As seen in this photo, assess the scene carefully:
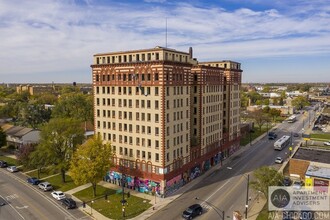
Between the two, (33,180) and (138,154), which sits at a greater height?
(138,154)

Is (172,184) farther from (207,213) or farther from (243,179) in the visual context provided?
(243,179)

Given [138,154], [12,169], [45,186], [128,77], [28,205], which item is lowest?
[28,205]

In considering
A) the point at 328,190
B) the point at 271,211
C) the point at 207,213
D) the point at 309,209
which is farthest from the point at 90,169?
the point at 328,190

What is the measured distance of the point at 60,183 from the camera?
65312 mm

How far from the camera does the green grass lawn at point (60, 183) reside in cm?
6239

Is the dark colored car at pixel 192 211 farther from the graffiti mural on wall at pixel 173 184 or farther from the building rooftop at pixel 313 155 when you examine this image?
the building rooftop at pixel 313 155

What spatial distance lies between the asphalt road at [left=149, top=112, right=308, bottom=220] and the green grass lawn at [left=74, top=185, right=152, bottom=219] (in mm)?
4006

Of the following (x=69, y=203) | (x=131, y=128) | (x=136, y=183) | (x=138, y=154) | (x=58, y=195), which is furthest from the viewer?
(x=131, y=128)

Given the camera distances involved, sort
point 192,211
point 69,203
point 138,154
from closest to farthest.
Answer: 1. point 192,211
2. point 69,203
3. point 138,154

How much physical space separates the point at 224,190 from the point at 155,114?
22642 millimetres

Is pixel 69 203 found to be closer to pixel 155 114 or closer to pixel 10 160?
pixel 155 114

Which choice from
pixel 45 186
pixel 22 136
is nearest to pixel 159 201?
pixel 45 186

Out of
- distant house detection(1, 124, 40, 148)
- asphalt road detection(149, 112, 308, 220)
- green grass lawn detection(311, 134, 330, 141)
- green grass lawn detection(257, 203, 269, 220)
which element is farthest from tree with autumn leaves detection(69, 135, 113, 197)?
green grass lawn detection(311, 134, 330, 141)

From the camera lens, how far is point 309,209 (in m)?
47.4
